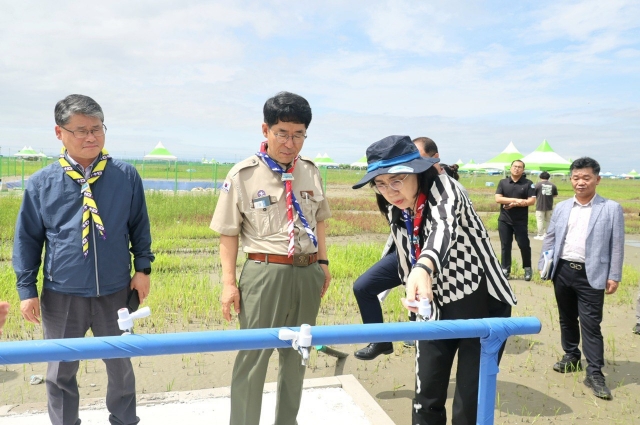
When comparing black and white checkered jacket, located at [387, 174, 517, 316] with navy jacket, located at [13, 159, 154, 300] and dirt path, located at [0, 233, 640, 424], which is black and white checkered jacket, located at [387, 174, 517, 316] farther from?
dirt path, located at [0, 233, 640, 424]

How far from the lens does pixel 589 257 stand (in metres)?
3.54

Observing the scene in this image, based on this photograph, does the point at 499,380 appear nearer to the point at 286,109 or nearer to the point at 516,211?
the point at 286,109

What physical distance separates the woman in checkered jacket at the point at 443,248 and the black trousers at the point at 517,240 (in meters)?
5.32

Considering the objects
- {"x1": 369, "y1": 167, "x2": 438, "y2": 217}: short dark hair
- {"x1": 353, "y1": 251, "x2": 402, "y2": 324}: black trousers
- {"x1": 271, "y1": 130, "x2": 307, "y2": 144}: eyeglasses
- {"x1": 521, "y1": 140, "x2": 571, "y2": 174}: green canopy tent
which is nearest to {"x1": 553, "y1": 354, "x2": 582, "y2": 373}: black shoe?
{"x1": 353, "y1": 251, "x2": 402, "y2": 324}: black trousers

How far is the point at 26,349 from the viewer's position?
3.85ft

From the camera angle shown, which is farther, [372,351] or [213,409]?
[372,351]

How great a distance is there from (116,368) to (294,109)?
5.34ft

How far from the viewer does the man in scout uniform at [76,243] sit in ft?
7.63

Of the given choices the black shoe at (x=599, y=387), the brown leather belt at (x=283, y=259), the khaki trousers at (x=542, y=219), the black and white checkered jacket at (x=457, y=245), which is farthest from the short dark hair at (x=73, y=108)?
the khaki trousers at (x=542, y=219)

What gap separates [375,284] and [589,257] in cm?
159

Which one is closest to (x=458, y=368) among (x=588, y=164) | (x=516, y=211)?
(x=588, y=164)

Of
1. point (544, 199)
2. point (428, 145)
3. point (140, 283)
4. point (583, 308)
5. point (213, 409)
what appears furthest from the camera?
point (544, 199)

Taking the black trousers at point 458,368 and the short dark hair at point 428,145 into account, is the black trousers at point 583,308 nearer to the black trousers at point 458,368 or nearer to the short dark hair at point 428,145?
the short dark hair at point 428,145

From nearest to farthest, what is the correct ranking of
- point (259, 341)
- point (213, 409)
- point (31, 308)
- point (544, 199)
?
point (259, 341), point (31, 308), point (213, 409), point (544, 199)
